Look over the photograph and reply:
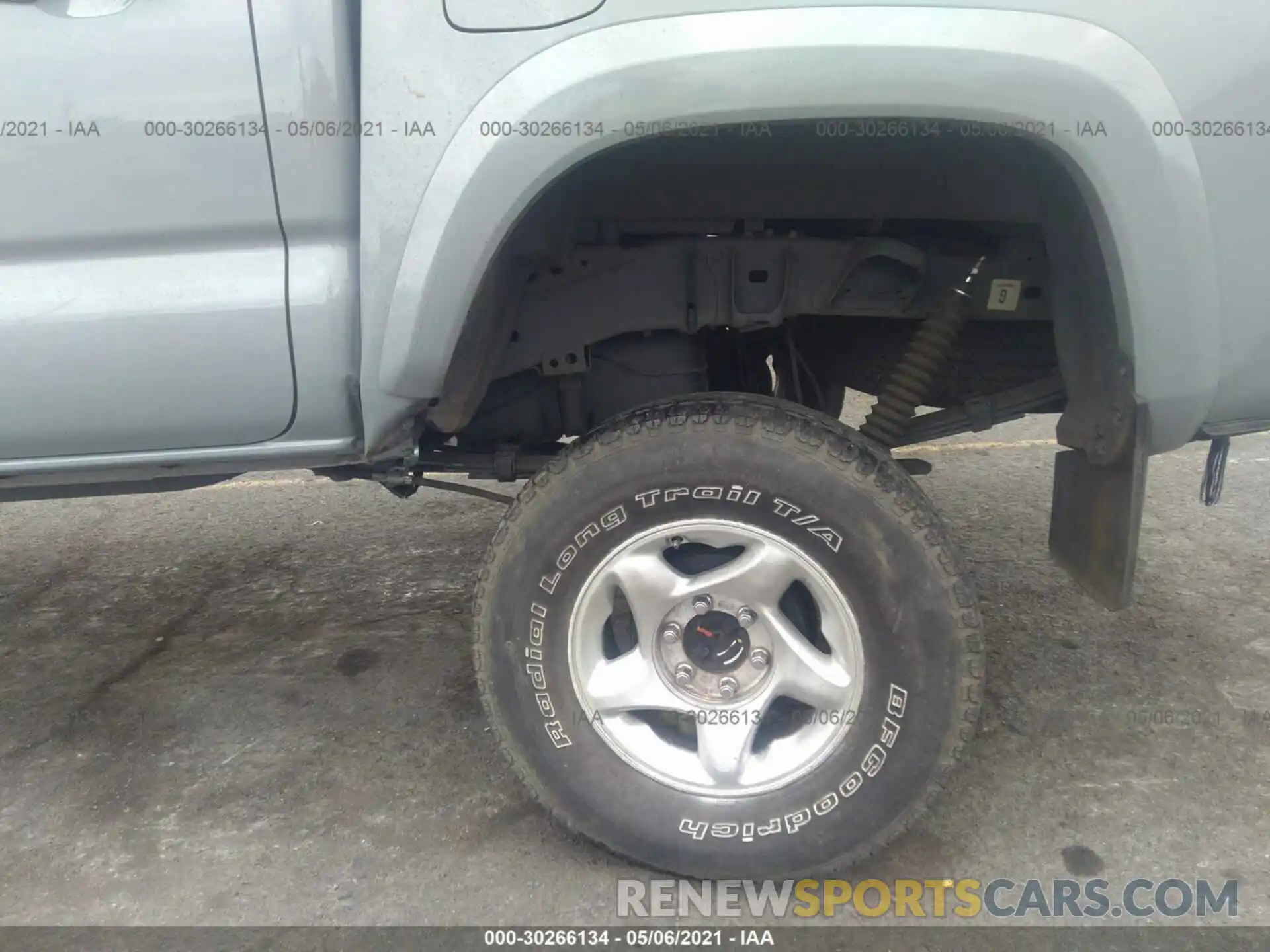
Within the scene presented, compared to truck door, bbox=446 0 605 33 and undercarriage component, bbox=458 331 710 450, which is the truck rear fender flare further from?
undercarriage component, bbox=458 331 710 450

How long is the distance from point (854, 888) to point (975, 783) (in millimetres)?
486

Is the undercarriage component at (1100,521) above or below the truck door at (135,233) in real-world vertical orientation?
below

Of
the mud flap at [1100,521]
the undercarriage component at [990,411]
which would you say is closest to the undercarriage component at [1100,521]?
the mud flap at [1100,521]

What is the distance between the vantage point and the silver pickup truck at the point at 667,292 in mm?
1528

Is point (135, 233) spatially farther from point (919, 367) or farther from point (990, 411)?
point (990, 411)

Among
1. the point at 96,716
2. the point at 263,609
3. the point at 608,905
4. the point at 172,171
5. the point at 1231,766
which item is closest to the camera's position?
the point at 172,171

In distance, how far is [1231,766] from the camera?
Answer: 2334 mm

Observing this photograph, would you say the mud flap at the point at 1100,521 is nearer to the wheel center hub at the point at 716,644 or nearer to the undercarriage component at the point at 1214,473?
the undercarriage component at the point at 1214,473

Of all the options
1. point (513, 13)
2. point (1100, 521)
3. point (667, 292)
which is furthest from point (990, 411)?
point (513, 13)

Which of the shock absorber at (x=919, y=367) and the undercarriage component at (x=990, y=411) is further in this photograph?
the undercarriage component at (x=990, y=411)

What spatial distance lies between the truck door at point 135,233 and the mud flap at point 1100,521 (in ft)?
5.37

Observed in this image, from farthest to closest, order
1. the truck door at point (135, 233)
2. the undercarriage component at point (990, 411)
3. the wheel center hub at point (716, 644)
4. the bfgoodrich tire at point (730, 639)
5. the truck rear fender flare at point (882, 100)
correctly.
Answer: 1. the undercarriage component at point (990, 411)
2. the wheel center hub at point (716, 644)
3. the bfgoodrich tire at point (730, 639)
4. the truck door at point (135, 233)
5. the truck rear fender flare at point (882, 100)

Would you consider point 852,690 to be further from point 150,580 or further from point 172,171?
point 150,580

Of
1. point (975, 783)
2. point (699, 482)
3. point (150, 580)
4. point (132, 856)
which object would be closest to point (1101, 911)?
point (975, 783)
